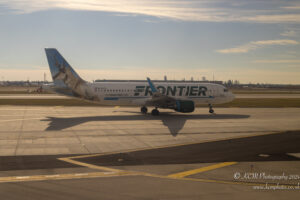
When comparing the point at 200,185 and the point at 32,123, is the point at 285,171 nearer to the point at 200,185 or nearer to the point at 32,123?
the point at 200,185

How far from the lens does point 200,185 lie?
12.9 m

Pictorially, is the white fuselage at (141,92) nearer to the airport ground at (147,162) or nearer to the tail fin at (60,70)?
the tail fin at (60,70)

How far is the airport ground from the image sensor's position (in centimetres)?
1212

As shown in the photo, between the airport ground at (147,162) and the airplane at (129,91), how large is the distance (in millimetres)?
7638

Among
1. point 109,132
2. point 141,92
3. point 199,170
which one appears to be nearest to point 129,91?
point 141,92

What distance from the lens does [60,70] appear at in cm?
3681

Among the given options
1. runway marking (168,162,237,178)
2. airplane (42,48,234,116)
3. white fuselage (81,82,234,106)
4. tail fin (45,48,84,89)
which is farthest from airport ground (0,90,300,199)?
white fuselage (81,82,234,106)

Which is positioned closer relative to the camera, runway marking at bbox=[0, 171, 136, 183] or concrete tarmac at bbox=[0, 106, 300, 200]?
concrete tarmac at bbox=[0, 106, 300, 200]

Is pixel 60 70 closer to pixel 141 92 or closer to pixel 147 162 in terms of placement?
pixel 141 92

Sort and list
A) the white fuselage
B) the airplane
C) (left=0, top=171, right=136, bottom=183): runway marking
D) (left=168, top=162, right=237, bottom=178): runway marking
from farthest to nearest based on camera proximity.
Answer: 1. the white fuselage
2. the airplane
3. (left=168, top=162, right=237, bottom=178): runway marking
4. (left=0, top=171, right=136, bottom=183): runway marking

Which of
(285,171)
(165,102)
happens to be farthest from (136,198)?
(165,102)

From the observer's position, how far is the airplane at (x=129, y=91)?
36.5m

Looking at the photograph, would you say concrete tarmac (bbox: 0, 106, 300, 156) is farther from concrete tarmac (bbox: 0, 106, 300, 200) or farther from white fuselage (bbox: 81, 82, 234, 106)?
white fuselage (bbox: 81, 82, 234, 106)

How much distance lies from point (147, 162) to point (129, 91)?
77.8 ft
